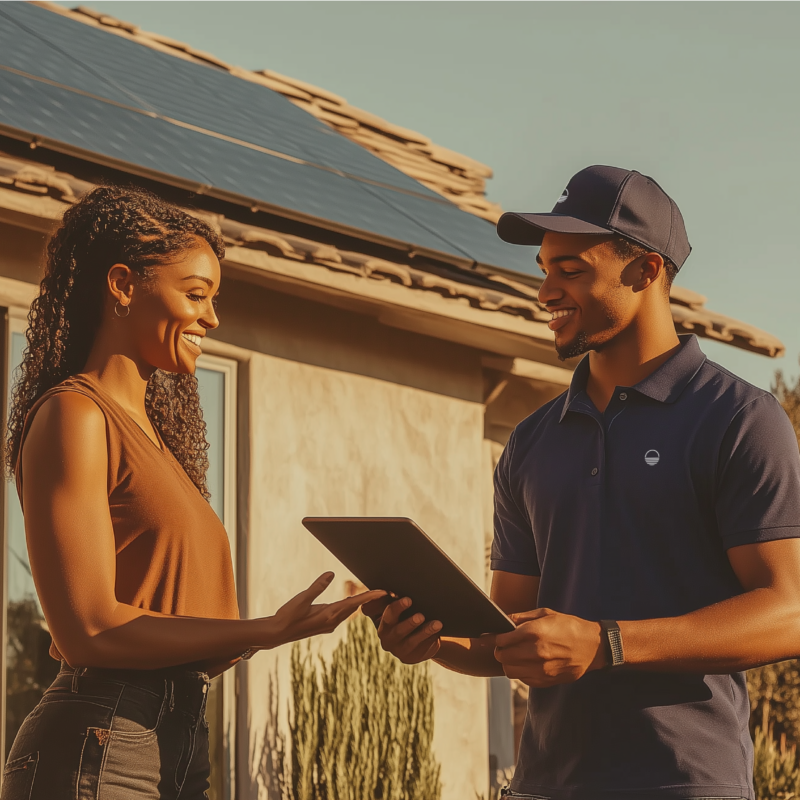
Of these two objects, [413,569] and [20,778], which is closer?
[20,778]

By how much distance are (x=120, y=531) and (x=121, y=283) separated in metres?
0.72

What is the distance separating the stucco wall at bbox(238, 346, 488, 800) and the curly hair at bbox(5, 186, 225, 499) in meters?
3.82

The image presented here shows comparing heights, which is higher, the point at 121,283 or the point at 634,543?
the point at 121,283

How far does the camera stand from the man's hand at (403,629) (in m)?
3.25

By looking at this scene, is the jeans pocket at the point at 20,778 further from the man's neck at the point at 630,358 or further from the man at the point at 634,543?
the man's neck at the point at 630,358

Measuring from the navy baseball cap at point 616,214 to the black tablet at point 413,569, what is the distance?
3.37ft

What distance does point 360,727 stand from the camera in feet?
22.6

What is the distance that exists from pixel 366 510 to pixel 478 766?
193cm

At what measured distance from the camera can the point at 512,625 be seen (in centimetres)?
304

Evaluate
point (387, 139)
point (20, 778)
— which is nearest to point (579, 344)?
point (20, 778)

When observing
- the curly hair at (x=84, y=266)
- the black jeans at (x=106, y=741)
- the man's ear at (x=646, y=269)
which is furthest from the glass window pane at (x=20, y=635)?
the man's ear at (x=646, y=269)

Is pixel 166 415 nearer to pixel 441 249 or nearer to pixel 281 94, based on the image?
pixel 441 249

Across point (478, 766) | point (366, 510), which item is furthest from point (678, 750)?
point (478, 766)

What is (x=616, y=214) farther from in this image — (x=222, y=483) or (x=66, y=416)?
(x=222, y=483)
